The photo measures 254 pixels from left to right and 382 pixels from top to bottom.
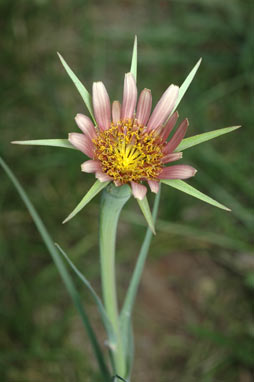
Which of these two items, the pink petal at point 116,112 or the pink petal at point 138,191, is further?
the pink petal at point 116,112

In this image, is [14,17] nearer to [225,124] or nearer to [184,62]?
[184,62]

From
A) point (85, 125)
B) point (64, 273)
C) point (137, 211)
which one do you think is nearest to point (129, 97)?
point (85, 125)

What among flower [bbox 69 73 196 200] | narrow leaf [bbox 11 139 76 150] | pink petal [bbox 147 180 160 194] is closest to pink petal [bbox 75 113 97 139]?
flower [bbox 69 73 196 200]

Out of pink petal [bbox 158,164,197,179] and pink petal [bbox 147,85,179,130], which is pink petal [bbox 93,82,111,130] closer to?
pink petal [bbox 147,85,179,130]

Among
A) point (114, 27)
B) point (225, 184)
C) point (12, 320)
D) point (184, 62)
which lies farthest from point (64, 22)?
point (12, 320)

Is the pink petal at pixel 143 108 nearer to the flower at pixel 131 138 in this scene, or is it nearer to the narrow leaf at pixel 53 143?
the flower at pixel 131 138

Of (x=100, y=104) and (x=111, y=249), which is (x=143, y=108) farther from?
(x=111, y=249)

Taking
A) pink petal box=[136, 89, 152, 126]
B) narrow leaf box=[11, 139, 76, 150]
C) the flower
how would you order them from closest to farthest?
narrow leaf box=[11, 139, 76, 150] < the flower < pink petal box=[136, 89, 152, 126]

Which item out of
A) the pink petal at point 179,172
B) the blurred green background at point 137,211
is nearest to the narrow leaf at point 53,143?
the pink petal at point 179,172
